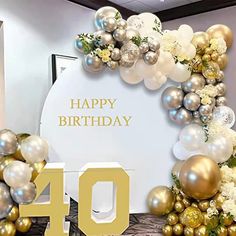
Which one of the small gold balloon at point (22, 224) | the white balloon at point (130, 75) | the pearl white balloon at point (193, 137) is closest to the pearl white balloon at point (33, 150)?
the small gold balloon at point (22, 224)

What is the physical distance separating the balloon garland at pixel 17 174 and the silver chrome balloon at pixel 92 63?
51cm

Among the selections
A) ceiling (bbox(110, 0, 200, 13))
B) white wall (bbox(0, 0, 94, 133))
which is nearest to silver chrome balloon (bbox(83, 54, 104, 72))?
white wall (bbox(0, 0, 94, 133))

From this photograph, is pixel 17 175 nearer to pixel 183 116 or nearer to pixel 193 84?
pixel 183 116

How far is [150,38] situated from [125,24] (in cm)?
17

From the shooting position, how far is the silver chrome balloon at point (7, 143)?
185 cm

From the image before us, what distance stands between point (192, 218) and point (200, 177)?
0.24m

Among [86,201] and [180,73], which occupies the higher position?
[180,73]

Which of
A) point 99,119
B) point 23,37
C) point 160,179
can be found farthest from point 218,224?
point 23,37

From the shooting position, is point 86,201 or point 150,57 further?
point 150,57

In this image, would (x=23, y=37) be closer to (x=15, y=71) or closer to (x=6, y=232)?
(x=15, y=71)

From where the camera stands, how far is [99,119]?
211 cm

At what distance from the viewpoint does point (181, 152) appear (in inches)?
84.7

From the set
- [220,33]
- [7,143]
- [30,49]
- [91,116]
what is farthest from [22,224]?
[30,49]

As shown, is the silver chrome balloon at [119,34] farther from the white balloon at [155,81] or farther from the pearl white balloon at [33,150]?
the pearl white balloon at [33,150]
